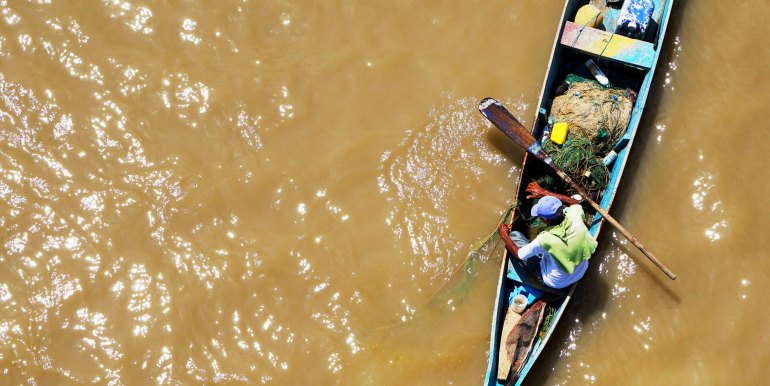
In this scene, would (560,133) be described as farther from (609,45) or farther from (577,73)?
(609,45)

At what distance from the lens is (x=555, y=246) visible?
249 inches

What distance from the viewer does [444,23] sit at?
8320 millimetres

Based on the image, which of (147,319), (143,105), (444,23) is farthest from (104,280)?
(444,23)

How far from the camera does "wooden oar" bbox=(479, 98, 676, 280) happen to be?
276 inches

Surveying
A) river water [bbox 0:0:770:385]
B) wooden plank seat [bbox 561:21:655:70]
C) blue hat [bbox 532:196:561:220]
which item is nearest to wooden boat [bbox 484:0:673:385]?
wooden plank seat [bbox 561:21:655:70]

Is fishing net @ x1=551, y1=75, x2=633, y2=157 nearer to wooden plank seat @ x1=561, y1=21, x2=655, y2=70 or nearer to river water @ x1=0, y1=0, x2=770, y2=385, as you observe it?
wooden plank seat @ x1=561, y1=21, x2=655, y2=70

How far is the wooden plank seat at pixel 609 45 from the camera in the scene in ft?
24.8

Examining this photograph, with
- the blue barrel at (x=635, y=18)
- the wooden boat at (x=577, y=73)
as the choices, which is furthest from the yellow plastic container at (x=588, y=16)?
the blue barrel at (x=635, y=18)

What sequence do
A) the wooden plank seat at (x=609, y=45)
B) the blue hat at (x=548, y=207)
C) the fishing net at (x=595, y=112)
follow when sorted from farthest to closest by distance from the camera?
the wooden plank seat at (x=609, y=45), the fishing net at (x=595, y=112), the blue hat at (x=548, y=207)

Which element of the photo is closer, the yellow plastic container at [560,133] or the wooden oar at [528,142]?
the wooden oar at [528,142]

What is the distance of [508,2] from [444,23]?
0.86 m

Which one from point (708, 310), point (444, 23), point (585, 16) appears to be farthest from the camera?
point (444, 23)

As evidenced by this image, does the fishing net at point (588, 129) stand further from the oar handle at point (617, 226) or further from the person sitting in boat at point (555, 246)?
the person sitting in boat at point (555, 246)

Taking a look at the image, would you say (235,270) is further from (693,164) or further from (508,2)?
(693,164)
